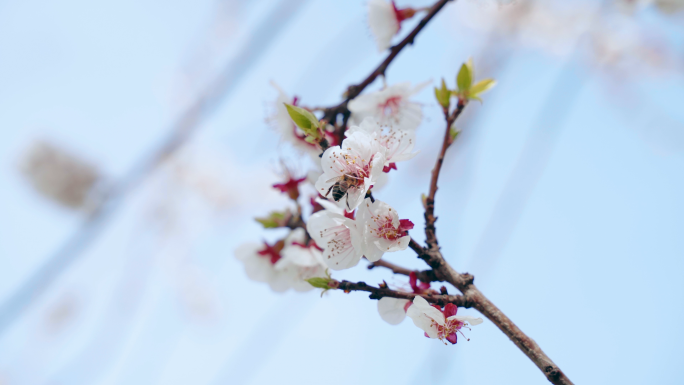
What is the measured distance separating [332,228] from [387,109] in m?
0.62

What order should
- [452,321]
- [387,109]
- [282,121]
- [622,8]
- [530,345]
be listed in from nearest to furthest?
1. [530,345]
2. [452,321]
3. [282,121]
4. [387,109]
5. [622,8]

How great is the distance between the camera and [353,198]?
0.99 m

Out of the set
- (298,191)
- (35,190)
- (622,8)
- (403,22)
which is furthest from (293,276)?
(35,190)

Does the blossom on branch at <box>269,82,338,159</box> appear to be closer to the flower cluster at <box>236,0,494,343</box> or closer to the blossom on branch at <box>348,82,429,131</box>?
the flower cluster at <box>236,0,494,343</box>

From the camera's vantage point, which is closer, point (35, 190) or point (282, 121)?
point (282, 121)

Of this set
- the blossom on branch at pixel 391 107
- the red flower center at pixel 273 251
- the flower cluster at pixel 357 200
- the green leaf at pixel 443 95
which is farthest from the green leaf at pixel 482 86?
the red flower center at pixel 273 251

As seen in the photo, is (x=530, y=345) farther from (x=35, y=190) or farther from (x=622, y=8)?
(x=35, y=190)

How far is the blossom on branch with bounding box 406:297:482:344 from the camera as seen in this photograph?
91 centimetres

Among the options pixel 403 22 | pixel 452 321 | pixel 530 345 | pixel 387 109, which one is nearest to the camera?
pixel 530 345

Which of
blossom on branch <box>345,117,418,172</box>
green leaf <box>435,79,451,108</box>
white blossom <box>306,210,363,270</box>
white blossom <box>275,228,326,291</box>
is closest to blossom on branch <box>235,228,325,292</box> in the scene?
white blossom <box>275,228,326,291</box>

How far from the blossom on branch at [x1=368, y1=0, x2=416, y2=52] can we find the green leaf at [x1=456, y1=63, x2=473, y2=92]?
46 cm

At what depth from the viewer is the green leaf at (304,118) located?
40.4 inches

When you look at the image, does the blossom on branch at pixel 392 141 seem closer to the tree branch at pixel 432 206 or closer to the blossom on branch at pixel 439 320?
the tree branch at pixel 432 206

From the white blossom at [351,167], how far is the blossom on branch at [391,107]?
0.43 m
